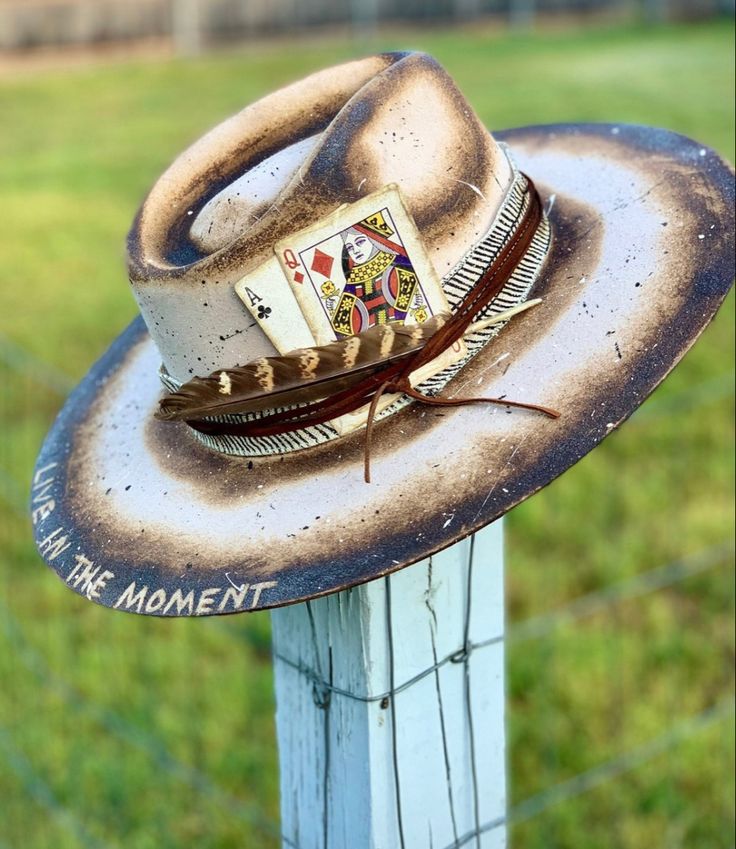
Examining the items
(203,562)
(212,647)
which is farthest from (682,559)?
(203,562)

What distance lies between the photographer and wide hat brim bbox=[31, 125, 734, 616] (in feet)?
3.44

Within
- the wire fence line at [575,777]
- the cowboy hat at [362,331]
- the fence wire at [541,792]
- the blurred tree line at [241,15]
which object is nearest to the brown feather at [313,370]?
the cowboy hat at [362,331]

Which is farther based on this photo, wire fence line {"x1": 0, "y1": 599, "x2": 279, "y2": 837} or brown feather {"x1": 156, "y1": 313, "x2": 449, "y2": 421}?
wire fence line {"x1": 0, "y1": 599, "x2": 279, "y2": 837}

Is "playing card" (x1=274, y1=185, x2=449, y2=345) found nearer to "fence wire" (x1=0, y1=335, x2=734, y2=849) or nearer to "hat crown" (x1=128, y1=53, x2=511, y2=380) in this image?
"hat crown" (x1=128, y1=53, x2=511, y2=380)

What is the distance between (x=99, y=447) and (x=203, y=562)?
33 centimetres

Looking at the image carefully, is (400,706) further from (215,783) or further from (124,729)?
(124,729)

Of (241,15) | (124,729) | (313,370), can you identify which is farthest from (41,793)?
(241,15)

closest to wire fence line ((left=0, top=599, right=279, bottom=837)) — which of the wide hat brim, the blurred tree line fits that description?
the wide hat brim

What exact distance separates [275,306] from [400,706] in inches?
16.5

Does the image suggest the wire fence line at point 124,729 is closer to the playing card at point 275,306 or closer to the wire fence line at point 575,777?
the wire fence line at point 575,777

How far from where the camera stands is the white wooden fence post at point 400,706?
1.16m

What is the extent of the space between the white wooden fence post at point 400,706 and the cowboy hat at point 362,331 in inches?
4.8

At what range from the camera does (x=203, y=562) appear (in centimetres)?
112

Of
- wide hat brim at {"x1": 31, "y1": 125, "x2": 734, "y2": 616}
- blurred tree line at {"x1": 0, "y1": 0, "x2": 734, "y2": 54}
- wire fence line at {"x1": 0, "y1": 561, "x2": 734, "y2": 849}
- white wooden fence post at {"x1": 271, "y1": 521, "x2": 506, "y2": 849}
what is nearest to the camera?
wide hat brim at {"x1": 31, "y1": 125, "x2": 734, "y2": 616}
